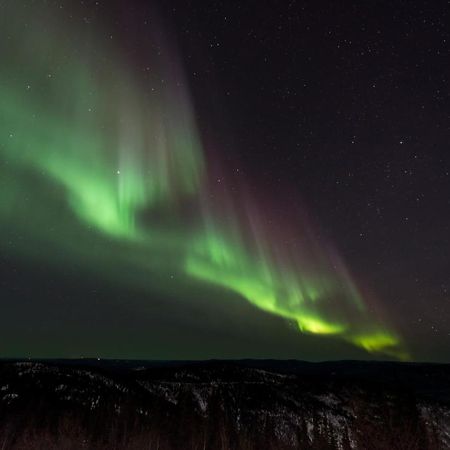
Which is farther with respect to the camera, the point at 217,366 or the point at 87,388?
the point at 217,366

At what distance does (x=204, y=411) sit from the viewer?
13672 mm

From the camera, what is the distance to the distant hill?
39.7 feet

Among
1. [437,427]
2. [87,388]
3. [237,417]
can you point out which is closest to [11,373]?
[87,388]

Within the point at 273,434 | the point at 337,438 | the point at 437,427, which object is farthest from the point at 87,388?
the point at 437,427

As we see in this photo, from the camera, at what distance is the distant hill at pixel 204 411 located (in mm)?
12086

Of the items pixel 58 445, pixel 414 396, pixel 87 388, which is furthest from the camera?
pixel 414 396

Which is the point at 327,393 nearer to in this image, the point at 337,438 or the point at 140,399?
the point at 337,438

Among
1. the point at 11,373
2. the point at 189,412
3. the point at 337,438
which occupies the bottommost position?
the point at 337,438

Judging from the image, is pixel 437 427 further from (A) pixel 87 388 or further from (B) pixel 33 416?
(B) pixel 33 416

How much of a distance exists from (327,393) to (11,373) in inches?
355

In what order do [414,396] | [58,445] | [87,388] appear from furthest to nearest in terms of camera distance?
[414,396], [87,388], [58,445]

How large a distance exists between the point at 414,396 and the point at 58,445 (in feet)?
35.5

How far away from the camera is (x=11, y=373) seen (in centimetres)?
1374

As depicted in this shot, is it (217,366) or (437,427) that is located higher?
(217,366)
